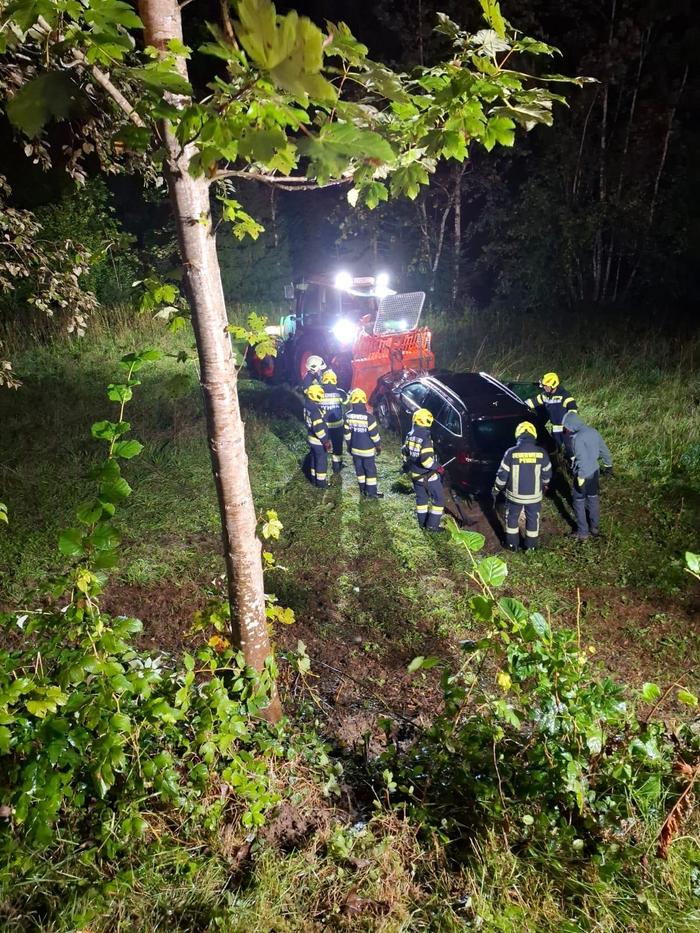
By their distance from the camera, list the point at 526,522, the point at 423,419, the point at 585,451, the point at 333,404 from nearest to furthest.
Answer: the point at 585,451 → the point at 526,522 → the point at 423,419 → the point at 333,404

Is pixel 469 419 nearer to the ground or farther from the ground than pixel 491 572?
nearer to the ground

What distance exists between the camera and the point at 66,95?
61.4 inches

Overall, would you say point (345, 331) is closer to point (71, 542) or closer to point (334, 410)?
point (334, 410)

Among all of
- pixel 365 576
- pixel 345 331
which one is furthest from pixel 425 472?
pixel 345 331

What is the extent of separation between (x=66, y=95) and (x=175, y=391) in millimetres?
1372

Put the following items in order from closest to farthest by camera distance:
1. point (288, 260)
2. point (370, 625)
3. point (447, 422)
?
point (370, 625) < point (447, 422) < point (288, 260)

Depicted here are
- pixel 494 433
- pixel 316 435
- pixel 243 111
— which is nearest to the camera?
pixel 243 111

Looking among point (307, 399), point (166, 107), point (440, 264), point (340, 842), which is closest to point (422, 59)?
point (440, 264)

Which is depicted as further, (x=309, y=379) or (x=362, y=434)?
(x=309, y=379)

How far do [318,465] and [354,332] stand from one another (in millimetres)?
3147

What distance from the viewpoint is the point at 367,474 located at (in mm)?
8117

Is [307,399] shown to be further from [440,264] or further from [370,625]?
[440,264]

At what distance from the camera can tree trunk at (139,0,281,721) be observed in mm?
2316

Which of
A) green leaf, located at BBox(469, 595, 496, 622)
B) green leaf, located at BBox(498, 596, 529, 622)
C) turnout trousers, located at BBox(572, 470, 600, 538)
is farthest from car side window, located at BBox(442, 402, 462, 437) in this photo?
green leaf, located at BBox(469, 595, 496, 622)
